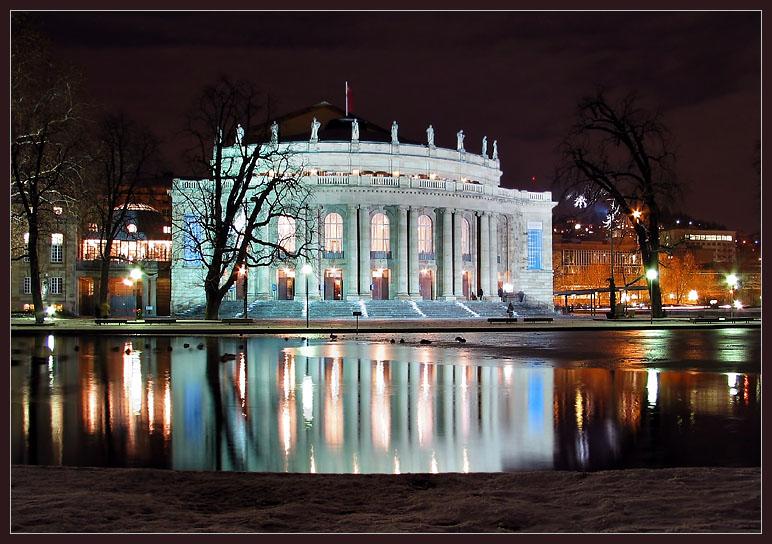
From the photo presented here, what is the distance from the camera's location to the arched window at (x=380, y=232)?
9506 centimetres

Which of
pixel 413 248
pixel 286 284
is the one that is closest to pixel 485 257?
pixel 413 248

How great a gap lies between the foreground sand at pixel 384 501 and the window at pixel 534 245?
3842 inches

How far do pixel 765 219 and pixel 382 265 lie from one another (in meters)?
82.0

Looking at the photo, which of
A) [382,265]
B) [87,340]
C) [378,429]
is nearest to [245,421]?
[378,429]

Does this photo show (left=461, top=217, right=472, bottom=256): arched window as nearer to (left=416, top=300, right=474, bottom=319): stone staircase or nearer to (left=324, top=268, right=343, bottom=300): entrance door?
(left=416, top=300, right=474, bottom=319): stone staircase

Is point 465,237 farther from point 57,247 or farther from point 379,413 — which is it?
point 379,413

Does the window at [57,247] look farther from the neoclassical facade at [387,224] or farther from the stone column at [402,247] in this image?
the stone column at [402,247]

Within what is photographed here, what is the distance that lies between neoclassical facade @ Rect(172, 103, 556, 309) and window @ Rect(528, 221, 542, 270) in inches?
178

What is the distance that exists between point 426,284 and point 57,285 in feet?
137

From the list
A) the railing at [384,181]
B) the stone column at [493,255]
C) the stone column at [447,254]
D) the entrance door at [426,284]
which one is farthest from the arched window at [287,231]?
the stone column at [493,255]

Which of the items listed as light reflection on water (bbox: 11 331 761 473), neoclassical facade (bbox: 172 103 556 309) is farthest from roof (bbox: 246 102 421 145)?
light reflection on water (bbox: 11 331 761 473)

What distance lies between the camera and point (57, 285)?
94125 millimetres

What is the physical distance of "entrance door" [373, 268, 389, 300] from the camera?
95.9 m

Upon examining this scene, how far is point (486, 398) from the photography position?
21.3 metres
